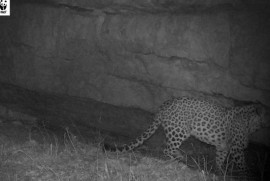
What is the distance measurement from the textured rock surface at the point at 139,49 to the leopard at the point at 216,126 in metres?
0.34

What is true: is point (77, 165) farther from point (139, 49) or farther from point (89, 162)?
point (139, 49)

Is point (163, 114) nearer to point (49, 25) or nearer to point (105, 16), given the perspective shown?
point (105, 16)

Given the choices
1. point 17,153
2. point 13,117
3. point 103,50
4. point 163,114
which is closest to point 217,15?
point 163,114

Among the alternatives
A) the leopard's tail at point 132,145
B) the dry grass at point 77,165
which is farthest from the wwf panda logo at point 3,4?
the leopard's tail at point 132,145

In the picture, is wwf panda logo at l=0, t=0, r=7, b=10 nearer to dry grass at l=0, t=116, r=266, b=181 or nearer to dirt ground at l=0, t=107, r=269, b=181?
dirt ground at l=0, t=107, r=269, b=181

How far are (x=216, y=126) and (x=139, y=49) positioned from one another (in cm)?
192

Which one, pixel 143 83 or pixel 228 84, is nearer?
pixel 228 84

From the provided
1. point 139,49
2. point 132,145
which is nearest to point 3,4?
point 139,49

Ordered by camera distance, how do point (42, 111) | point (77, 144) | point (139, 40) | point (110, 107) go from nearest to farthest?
1. point (77, 144)
2. point (139, 40)
3. point (110, 107)
4. point (42, 111)

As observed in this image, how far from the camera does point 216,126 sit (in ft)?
21.7

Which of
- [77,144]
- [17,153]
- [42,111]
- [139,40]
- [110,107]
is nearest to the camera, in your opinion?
[17,153]

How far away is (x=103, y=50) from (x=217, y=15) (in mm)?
2212

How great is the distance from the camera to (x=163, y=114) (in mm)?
6789

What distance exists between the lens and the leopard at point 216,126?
21.6 ft
